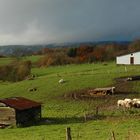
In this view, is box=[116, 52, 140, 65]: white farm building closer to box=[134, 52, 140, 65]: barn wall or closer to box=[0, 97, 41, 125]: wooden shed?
box=[134, 52, 140, 65]: barn wall

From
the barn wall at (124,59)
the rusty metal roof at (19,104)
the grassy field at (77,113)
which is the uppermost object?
the barn wall at (124,59)

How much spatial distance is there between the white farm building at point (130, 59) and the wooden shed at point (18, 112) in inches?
2369

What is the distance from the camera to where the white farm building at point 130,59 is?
101050mm

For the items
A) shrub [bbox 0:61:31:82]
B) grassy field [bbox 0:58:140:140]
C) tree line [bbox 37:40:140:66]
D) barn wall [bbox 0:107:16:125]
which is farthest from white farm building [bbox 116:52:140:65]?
barn wall [bbox 0:107:16:125]

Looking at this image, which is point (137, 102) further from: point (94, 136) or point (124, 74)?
point (124, 74)

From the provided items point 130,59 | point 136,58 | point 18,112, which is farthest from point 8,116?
point 130,59

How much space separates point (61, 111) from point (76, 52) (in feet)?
391

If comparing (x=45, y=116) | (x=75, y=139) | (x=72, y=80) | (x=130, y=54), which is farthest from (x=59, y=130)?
(x=130, y=54)

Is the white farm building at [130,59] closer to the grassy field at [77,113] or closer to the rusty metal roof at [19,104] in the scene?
the grassy field at [77,113]

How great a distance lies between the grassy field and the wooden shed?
1.59 metres

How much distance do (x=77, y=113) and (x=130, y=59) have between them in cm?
6007

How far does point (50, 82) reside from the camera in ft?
236

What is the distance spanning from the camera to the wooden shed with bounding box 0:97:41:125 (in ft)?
134

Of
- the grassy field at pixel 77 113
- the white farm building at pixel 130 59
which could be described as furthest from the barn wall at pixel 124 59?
the grassy field at pixel 77 113
